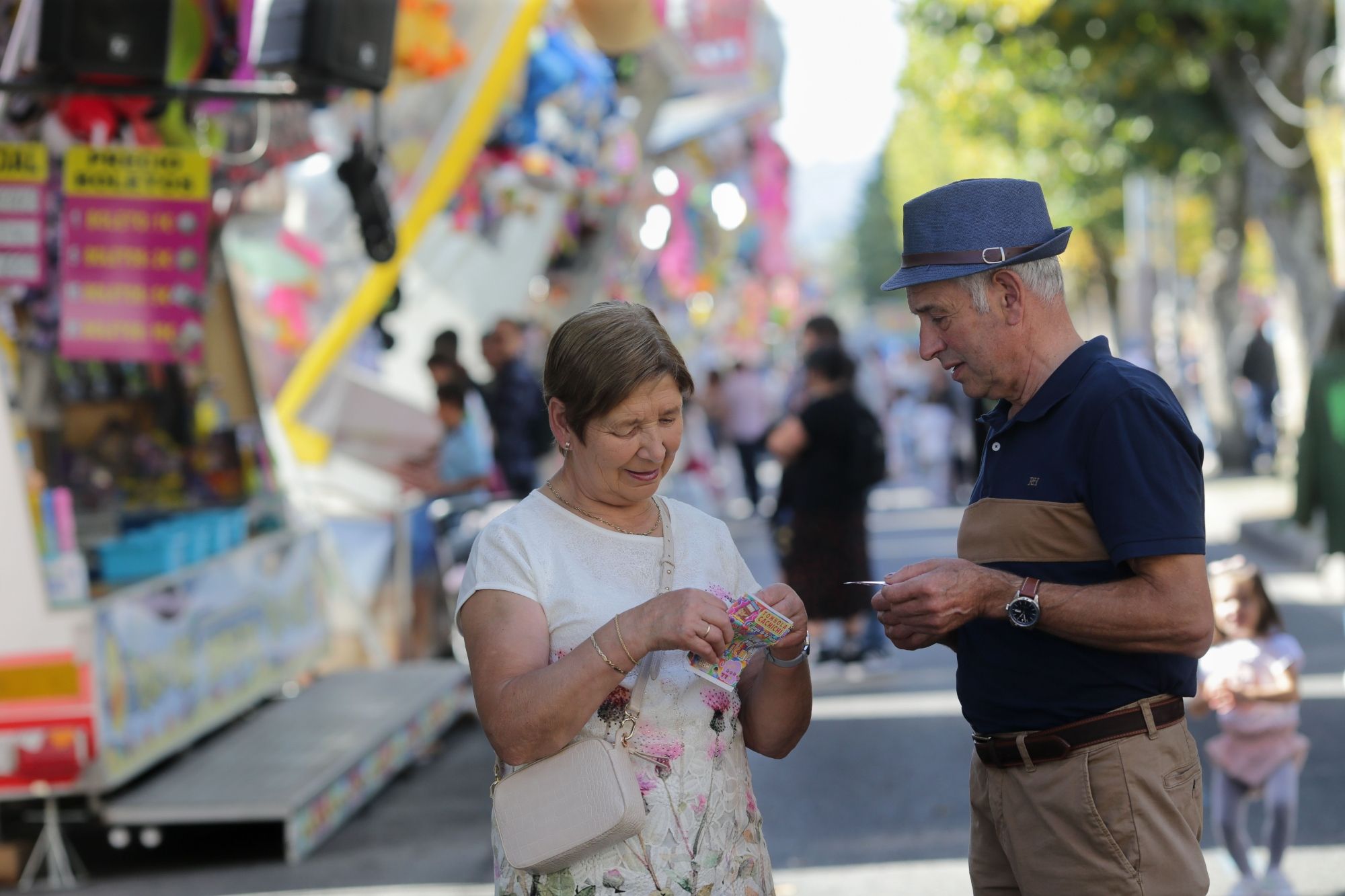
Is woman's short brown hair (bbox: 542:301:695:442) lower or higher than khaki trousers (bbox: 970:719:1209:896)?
higher

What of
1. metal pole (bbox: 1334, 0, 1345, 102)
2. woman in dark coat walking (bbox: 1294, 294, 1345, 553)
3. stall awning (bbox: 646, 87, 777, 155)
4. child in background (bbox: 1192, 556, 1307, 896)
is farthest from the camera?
stall awning (bbox: 646, 87, 777, 155)

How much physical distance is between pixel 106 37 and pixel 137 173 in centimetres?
111

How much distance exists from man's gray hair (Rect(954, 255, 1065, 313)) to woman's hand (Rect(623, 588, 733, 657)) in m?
0.74

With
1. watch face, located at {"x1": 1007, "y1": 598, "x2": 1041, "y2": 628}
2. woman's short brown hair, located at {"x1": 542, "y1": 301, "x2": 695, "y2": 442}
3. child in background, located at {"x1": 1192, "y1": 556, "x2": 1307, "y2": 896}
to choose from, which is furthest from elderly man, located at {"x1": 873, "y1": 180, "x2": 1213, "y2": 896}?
child in background, located at {"x1": 1192, "y1": 556, "x2": 1307, "y2": 896}

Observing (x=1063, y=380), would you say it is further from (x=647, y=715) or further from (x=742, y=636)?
(x=647, y=715)

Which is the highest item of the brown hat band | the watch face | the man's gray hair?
the brown hat band

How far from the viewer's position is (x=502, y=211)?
494 inches

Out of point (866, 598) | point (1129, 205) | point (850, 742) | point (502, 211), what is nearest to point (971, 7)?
point (502, 211)

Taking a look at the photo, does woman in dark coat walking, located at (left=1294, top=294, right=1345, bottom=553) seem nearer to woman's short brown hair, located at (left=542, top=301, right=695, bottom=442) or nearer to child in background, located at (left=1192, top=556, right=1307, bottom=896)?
child in background, located at (left=1192, top=556, right=1307, bottom=896)

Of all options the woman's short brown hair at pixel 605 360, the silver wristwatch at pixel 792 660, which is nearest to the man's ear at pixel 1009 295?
the woman's short brown hair at pixel 605 360

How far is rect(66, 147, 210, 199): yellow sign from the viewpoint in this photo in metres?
6.81

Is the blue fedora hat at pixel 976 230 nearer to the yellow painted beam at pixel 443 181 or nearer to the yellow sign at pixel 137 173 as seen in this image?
the yellow sign at pixel 137 173

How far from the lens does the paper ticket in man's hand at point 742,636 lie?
265cm

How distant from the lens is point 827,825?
6.66 m
